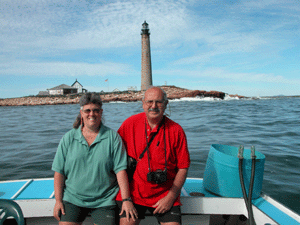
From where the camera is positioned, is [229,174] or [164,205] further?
[229,174]

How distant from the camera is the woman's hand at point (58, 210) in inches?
82.7

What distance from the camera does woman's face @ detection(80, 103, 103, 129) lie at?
7.14ft

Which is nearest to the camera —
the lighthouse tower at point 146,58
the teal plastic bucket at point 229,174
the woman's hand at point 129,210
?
the woman's hand at point 129,210

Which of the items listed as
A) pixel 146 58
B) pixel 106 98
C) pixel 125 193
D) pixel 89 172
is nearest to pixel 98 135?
pixel 89 172

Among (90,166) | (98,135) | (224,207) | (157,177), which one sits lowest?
(224,207)

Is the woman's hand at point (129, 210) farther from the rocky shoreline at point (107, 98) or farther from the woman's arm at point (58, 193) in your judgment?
the rocky shoreline at point (107, 98)

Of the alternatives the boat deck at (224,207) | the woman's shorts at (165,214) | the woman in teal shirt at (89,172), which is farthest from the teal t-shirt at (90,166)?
Result: the boat deck at (224,207)

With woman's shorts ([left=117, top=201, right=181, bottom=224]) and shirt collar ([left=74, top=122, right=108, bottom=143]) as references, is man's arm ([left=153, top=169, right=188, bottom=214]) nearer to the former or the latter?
woman's shorts ([left=117, top=201, right=181, bottom=224])

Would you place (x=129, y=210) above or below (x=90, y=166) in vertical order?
below

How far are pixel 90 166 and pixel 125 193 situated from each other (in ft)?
1.36

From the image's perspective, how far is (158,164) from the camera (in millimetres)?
2246

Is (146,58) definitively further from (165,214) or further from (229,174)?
(165,214)

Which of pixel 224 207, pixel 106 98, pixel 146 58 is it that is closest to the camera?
Result: pixel 224 207

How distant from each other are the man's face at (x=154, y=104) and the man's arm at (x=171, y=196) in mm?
606
